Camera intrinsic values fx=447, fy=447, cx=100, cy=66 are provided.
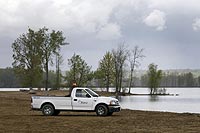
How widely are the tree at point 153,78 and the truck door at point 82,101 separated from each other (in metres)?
91.5

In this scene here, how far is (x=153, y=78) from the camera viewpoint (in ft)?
389

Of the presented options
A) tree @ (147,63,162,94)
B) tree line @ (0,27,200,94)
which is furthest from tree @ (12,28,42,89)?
tree @ (147,63,162,94)

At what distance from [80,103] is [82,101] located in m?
0.18

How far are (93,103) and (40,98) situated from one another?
11.4ft

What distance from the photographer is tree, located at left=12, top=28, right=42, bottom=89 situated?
81.6m

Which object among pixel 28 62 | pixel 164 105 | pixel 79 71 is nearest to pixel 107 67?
pixel 79 71

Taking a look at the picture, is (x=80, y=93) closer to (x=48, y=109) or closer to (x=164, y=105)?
(x=48, y=109)

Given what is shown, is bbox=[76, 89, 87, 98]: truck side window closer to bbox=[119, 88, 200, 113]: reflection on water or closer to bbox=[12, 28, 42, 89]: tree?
bbox=[119, 88, 200, 113]: reflection on water

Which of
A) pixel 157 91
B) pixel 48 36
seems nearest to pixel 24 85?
pixel 48 36

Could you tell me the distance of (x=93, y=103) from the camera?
91.9 feet

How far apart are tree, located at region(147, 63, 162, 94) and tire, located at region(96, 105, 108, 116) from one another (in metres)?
91.4

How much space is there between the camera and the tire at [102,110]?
91.9ft

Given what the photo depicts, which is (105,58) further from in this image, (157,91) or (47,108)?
(47,108)

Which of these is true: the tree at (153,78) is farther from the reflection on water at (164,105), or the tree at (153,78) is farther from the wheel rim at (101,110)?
the wheel rim at (101,110)
